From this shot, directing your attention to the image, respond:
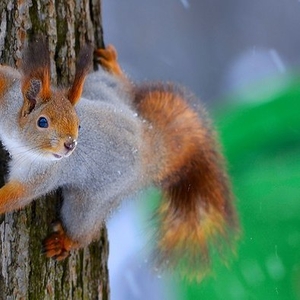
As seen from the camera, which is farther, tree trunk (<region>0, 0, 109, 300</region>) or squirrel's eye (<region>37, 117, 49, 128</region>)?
tree trunk (<region>0, 0, 109, 300</region>)

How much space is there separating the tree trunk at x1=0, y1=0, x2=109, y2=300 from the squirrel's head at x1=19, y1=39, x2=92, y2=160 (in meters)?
0.23

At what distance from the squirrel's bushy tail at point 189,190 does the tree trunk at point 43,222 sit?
217 millimetres

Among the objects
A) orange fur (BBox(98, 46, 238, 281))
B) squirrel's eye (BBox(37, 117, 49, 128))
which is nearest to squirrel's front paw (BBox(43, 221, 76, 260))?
orange fur (BBox(98, 46, 238, 281))

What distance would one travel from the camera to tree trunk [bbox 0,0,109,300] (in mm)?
1723

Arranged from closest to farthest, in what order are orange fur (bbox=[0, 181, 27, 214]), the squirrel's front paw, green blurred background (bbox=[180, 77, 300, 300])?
orange fur (bbox=[0, 181, 27, 214]) → the squirrel's front paw → green blurred background (bbox=[180, 77, 300, 300])

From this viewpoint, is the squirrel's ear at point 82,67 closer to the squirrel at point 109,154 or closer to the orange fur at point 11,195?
the squirrel at point 109,154

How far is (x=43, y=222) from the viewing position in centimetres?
179

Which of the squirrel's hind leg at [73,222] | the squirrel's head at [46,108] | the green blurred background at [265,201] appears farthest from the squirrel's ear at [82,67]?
the green blurred background at [265,201]

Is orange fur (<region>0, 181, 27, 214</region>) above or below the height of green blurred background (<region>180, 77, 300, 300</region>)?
above

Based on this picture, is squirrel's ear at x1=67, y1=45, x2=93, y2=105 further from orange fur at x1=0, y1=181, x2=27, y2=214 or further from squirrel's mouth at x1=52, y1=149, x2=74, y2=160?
orange fur at x1=0, y1=181, x2=27, y2=214

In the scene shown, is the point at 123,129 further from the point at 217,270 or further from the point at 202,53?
the point at 202,53

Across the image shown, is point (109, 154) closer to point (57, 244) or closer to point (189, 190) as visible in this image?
point (57, 244)

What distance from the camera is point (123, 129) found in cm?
182

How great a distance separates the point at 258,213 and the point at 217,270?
219 millimetres
